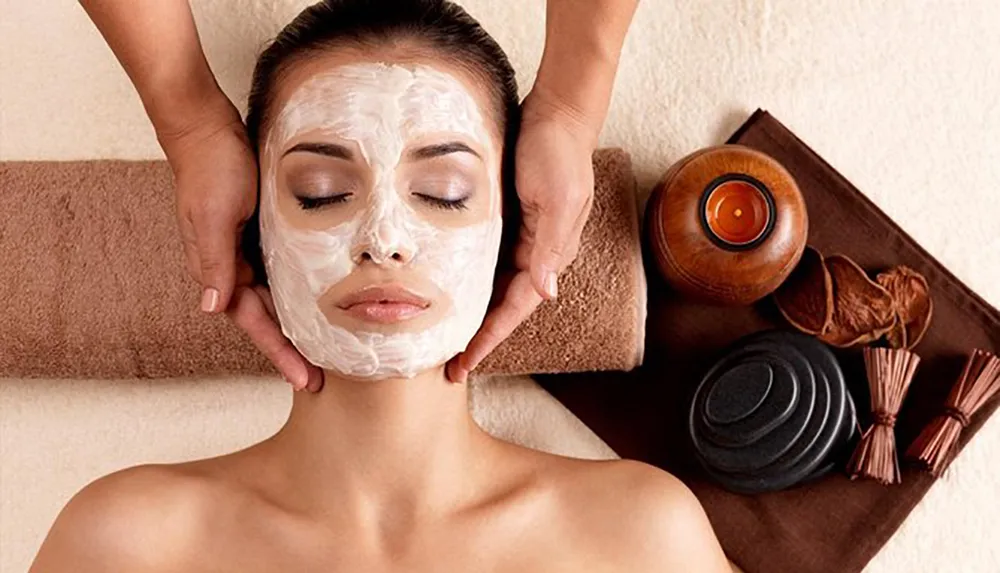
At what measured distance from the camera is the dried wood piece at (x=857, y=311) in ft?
4.68

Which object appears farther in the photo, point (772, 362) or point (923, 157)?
point (923, 157)

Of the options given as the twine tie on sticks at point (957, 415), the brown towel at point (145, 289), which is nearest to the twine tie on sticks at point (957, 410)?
the twine tie on sticks at point (957, 415)

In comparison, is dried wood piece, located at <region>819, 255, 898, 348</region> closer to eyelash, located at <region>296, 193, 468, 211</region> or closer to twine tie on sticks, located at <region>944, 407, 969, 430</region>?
twine tie on sticks, located at <region>944, 407, 969, 430</region>

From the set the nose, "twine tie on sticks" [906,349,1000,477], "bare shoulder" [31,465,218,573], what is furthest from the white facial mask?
"twine tie on sticks" [906,349,1000,477]

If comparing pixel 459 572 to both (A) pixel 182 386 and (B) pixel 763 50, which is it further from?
(B) pixel 763 50

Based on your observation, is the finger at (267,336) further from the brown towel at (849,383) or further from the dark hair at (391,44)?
the brown towel at (849,383)

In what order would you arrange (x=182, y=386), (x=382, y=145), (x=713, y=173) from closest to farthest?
(x=382, y=145), (x=713, y=173), (x=182, y=386)

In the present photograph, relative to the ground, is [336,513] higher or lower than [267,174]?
lower

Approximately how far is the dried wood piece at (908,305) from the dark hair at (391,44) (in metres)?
0.55

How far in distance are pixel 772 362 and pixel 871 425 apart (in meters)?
0.16

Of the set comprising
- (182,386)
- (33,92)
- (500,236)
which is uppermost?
(500,236)

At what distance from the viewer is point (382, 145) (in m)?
1.08

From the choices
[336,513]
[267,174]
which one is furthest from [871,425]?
[267,174]

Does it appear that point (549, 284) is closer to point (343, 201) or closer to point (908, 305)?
point (343, 201)
